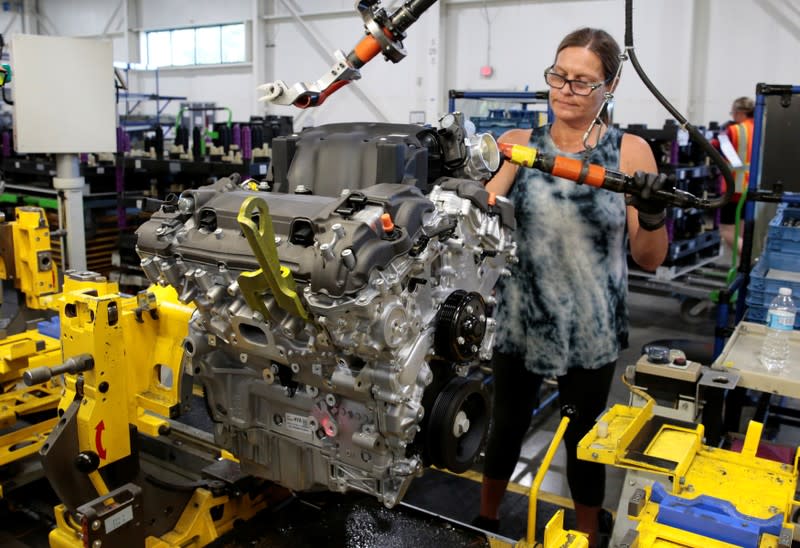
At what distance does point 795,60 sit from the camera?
8359mm

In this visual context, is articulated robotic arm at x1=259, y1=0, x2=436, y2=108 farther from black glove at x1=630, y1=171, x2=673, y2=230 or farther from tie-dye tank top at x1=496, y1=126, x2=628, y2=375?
black glove at x1=630, y1=171, x2=673, y2=230

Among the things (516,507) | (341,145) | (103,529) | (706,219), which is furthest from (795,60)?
(103,529)

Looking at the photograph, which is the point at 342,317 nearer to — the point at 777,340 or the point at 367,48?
the point at 367,48

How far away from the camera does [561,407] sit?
2.47 m

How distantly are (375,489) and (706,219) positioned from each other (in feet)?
21.6

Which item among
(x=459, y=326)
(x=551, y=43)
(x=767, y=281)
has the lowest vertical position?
(x=767, y=281)

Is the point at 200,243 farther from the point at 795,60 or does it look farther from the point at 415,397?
the point at 795,60

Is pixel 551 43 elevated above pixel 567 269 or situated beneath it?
elevated above

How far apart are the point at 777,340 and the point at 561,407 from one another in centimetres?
107

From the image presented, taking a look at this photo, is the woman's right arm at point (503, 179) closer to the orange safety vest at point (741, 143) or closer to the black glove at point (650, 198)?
Answer: the black glove at point (650, 198)

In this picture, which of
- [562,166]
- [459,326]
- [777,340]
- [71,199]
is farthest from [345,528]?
[71,199]

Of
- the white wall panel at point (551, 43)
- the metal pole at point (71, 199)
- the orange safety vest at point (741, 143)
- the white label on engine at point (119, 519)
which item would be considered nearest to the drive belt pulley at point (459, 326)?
the white label on engine at point (119, 519)

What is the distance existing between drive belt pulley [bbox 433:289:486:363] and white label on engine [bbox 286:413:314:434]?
0.44 metres

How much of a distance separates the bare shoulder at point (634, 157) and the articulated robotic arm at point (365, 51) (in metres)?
0.80
